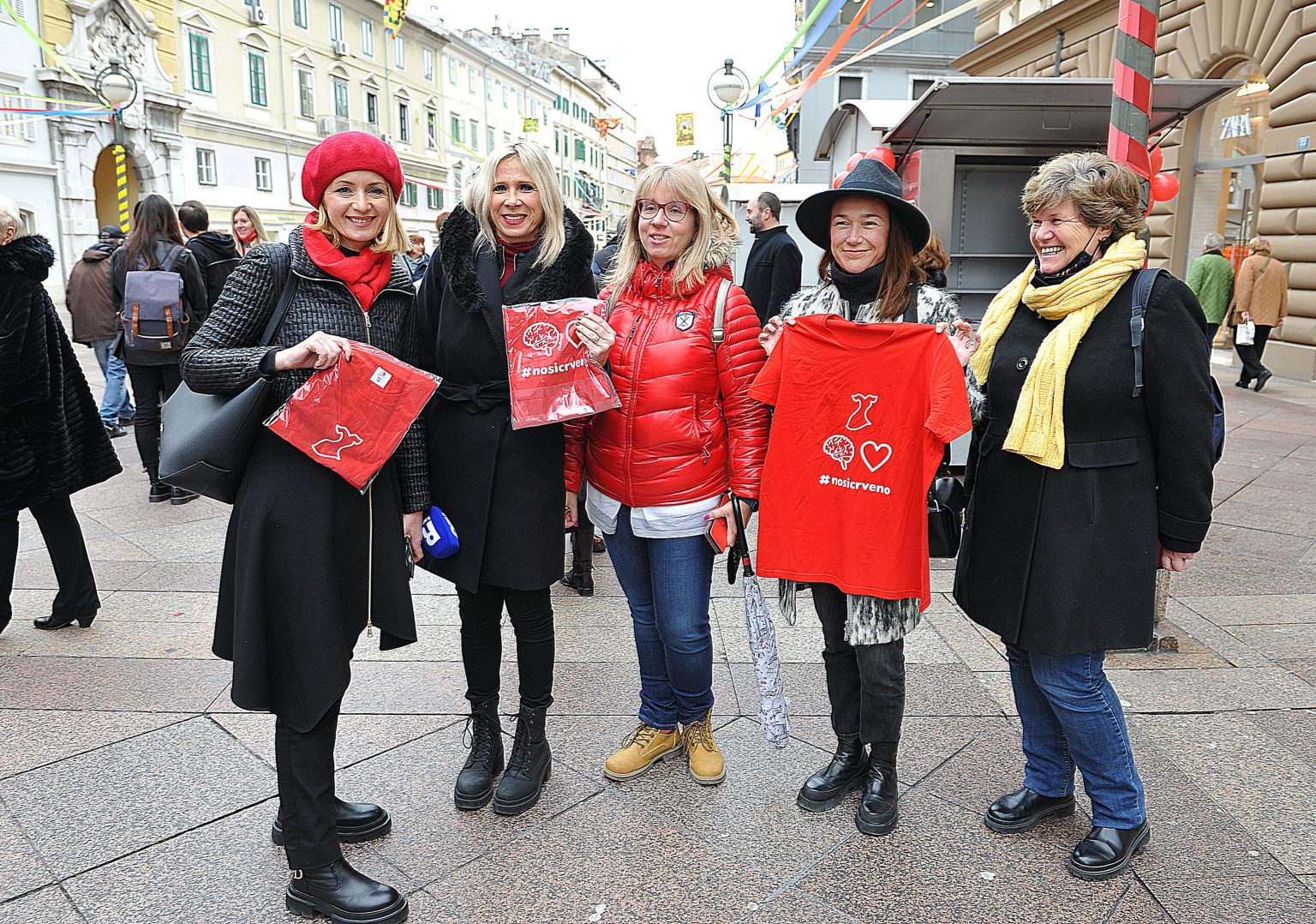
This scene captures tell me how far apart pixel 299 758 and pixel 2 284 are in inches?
121

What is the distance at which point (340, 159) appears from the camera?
8.58 feet

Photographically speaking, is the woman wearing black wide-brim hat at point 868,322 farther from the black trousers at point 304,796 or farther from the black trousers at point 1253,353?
the black trousers at point 1253,353

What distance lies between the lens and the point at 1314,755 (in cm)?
347

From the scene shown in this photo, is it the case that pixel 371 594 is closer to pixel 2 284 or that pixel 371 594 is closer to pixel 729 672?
pixel 729 672

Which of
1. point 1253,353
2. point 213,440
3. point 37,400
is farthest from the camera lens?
point 1253,353

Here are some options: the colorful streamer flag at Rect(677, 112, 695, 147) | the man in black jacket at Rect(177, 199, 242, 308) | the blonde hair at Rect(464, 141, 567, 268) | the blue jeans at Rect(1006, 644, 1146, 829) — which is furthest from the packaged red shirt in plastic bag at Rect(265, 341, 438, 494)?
the colorful streamer flag at Rect(677, 112, 695, 147)

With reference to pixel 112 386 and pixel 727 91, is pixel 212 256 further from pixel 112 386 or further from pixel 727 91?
pixel 727 91

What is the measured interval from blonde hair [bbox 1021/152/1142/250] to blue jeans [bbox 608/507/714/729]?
1.52 m

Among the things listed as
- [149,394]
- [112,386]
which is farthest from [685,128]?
[149,394]

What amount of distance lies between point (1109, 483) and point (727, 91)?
1596 cm

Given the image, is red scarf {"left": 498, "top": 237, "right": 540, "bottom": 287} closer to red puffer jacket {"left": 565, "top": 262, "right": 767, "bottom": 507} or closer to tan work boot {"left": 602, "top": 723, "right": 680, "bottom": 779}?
red puffer jacket {"left": 565, "top": 262, "right": 767, "bottom": 507}

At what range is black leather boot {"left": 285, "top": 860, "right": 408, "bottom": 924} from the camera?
8.38 feet

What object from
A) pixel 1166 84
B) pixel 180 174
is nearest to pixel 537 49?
pixel 180 174

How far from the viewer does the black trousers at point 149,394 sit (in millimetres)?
7105
